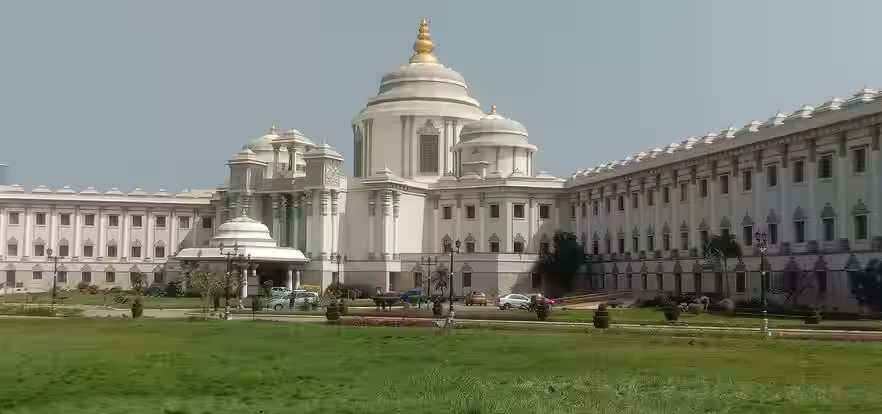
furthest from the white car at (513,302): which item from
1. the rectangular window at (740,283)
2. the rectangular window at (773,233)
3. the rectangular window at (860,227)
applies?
the rectangular window at (860,227)

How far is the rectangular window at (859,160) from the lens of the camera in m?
58.3

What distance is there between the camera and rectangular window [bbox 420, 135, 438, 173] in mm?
104188

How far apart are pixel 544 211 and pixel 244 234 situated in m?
29.0

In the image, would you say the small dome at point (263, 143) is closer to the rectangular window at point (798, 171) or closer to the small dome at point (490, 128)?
the small dome at point (490, 128)

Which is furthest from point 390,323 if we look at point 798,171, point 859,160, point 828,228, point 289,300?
point 798,171

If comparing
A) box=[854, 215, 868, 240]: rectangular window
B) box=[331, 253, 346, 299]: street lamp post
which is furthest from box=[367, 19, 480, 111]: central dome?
box=[854, 215, 868, 240]: rectangular window

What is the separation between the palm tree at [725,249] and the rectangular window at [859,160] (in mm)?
11490

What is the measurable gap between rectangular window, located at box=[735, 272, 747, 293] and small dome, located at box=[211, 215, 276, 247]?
4267cm

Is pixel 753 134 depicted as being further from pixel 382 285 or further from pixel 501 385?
pixel 501 385

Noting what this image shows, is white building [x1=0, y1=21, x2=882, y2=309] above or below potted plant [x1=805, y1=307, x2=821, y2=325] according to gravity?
above

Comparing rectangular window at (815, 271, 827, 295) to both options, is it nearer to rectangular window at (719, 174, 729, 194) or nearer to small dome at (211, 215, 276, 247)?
rectangular window at (719, 174, 729, 194)

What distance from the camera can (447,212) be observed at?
98.4 metres

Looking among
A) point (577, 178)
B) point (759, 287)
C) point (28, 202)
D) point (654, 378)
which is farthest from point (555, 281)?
point (654, 378)

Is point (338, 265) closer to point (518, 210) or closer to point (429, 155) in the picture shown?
point (518, 210)
